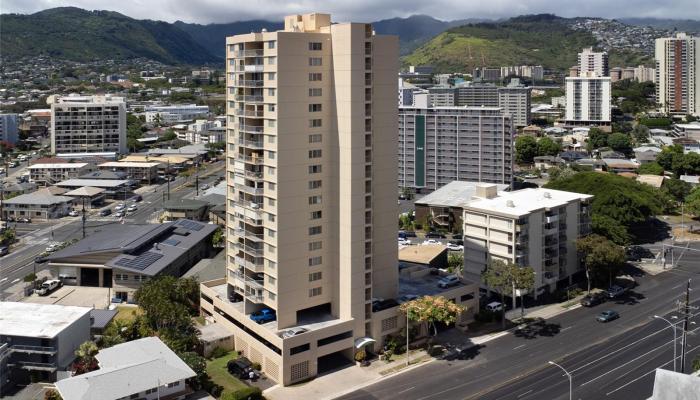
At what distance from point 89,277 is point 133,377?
3699cm

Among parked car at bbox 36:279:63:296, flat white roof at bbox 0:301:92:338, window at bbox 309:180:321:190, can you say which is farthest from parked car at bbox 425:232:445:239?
flat white roof at bbox 0:301:92:338

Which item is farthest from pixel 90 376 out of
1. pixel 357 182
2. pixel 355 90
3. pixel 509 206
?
pixel 509 206

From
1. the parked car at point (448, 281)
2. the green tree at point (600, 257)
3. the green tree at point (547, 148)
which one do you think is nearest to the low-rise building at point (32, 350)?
the parked car at point (448, 281)

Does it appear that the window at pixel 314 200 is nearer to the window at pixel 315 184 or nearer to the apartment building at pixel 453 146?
the window at pixel 315 184

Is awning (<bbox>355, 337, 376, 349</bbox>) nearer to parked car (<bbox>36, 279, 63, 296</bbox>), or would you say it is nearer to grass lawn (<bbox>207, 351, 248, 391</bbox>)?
grass lawn (<bbox>207, 351, 248, 391</bbox>)

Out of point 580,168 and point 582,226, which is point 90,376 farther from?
point 580,168

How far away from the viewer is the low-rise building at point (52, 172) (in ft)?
499

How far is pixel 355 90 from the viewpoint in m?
55.7

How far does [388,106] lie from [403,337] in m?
21.9

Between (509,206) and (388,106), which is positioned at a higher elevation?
(388,106)

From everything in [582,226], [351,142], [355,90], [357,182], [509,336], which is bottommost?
[509,336]

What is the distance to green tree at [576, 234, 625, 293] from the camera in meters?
72.7

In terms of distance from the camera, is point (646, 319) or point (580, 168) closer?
point (646, 319)

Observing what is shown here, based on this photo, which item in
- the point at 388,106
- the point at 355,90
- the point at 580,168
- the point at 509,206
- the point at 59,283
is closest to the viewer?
the point at 355,90
